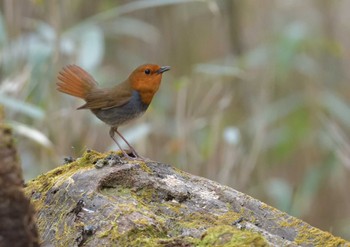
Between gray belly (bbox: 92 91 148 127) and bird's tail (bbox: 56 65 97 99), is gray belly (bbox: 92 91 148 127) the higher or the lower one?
the lower one

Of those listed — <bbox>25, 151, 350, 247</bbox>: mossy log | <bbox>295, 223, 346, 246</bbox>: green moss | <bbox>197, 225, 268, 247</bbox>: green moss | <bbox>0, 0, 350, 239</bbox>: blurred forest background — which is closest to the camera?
<bbox>197, 225, 268, 247</bbox>: green moss

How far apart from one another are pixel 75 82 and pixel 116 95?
22 centimetres

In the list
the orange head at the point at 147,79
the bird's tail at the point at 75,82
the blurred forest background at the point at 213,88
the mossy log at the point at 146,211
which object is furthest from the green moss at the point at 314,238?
the blurred forest background at the point at 213,88

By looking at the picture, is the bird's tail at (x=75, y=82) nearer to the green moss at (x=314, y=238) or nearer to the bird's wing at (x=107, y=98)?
the bird's wing at (x=107, y=98)

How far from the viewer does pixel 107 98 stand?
3.82 metres

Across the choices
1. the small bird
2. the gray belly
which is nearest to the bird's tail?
the small bird

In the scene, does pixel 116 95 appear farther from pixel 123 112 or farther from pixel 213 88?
pixel 213 88

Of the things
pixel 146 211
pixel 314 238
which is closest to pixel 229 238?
pixel 146 211

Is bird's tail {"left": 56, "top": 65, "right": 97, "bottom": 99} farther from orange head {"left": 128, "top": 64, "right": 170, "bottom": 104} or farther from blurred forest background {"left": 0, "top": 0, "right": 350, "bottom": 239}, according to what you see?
blurred forest background {"left": 0, "top": 0, "right": 350, "bottom": 239}

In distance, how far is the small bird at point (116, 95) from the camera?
3793mm

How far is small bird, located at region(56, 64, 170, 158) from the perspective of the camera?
3793 millimetres

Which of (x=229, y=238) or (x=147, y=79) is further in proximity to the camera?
(x=147, y=79)

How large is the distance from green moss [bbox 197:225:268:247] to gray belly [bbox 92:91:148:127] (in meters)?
1.69

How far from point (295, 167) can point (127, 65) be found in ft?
6.18
